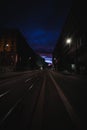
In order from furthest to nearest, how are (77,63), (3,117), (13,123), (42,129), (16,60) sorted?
(16,60), (77,63), (3,117), (13,123), (42,129)

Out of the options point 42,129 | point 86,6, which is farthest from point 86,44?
point 42,129

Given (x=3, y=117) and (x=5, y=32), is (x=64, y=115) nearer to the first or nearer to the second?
(x=3, y=117)

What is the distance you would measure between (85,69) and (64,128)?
145ft

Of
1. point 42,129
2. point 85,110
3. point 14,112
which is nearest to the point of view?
point 42,129

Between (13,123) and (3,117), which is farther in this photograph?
(3,117)

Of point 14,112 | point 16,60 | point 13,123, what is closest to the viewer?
point 13,123

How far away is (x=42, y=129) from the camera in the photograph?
5875mm

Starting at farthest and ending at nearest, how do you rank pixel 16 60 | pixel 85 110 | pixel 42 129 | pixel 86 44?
pixel 16 60 < pixel 86 44 < pixel 85 110 < pixel 42 129

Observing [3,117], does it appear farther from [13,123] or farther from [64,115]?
[64,115]

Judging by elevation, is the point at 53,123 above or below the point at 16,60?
below

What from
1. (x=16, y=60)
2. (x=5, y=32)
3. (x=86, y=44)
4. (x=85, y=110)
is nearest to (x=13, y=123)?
(x=85, y=110)

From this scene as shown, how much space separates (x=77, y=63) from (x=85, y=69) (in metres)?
9.60

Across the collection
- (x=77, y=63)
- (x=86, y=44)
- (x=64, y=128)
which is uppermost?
(x=86, y=44)

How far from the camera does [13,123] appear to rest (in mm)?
6480
